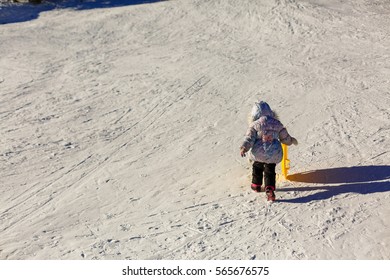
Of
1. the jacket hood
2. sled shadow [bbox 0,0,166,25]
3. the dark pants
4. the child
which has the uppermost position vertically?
the jacket hood

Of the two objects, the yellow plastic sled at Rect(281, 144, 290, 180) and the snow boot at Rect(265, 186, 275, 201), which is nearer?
the snow boot at Rect(265, 186, 275, 201)

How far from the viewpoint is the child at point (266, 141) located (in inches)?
316

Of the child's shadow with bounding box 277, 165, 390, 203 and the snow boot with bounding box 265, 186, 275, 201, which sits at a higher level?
the snow boot with bounding box 265, 186, 275, 201

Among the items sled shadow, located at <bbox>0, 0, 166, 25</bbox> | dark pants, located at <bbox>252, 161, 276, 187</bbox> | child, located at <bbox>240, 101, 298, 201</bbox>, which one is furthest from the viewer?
sled shadow, located at <bbox>0, 0, 166, 25</bbox>

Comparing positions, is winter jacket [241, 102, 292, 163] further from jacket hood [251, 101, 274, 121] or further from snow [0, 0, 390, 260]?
snow [0, 0, 390, 260]

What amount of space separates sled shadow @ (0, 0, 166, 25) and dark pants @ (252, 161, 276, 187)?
9685 millimetres

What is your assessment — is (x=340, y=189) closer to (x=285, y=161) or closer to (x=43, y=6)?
(x=285, y=161)

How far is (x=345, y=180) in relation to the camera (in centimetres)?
855

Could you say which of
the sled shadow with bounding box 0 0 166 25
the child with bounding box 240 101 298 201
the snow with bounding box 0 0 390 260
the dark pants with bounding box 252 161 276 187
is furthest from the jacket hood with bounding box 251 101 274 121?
the sled shadow with bounding box 0 0 166 25

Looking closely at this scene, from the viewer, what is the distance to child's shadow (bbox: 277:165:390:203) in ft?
27.0

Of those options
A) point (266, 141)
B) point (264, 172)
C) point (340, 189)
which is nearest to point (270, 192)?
point (264, 172)

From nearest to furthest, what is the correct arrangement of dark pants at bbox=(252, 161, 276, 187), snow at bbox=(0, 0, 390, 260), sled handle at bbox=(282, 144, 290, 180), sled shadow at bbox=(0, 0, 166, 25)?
snow at bbox=(0, 0, 390, 260) < dark pants at bbox=(252, 161, 276, 187) < sled handle at bbox=(282, 144, 290, 180) < sled shadow at bbox=(0, 0, 166, 25)

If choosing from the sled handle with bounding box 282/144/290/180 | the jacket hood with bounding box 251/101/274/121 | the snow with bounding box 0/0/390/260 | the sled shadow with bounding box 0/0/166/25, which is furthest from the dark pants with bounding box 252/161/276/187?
the sled shadow with bounding box 0/0/166/25

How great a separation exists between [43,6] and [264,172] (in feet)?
35.4
